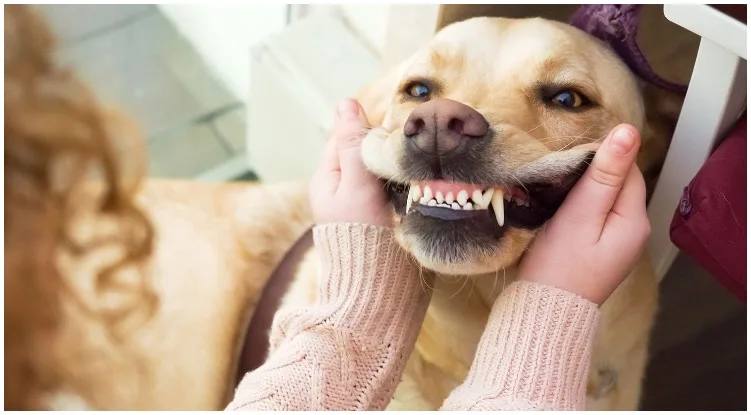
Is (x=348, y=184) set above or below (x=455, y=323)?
above

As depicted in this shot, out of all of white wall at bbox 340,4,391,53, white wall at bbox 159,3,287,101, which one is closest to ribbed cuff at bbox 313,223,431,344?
white wall at bbox 340,4,391,53

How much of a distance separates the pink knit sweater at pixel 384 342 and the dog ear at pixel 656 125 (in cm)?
30

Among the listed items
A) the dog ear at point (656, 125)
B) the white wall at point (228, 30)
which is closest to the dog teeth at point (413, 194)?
the dog ear at point (656, 125)

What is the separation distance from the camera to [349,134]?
89 centimetres

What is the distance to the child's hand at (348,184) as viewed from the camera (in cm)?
85

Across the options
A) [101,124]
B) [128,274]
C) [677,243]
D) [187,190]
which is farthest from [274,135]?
[677,243]

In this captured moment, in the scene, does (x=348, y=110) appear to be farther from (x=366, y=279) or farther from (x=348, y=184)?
(x=366, y=279)

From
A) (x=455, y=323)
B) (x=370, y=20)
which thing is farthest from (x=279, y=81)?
(x=455, y=323)

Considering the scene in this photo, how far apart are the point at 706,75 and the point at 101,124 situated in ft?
2.71

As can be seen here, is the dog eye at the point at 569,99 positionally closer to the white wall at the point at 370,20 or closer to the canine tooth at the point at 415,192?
the canine tooth at the point at 415,192

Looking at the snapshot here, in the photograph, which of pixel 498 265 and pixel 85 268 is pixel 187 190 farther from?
pixel 498 265

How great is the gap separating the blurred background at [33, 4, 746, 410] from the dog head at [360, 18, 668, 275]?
210mm

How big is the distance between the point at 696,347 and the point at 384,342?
2.77 ft

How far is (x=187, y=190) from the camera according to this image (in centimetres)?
144
